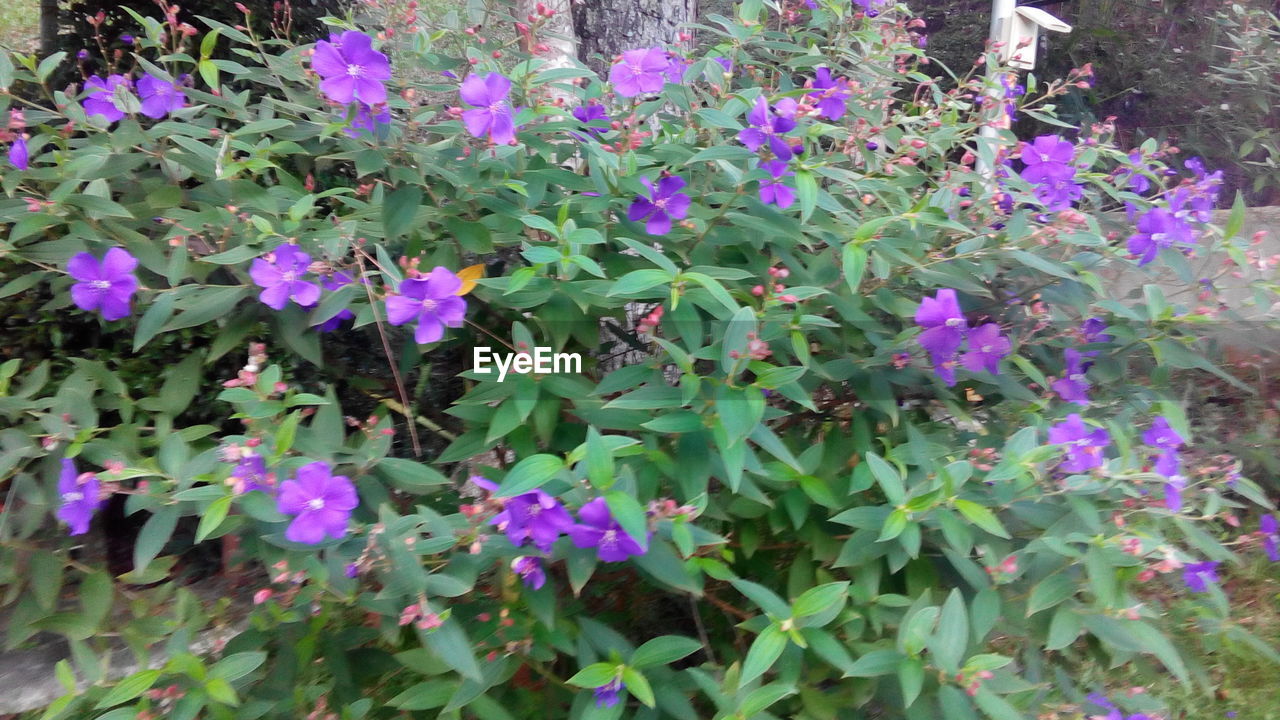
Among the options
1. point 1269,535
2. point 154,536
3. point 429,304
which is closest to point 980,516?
point 429,304

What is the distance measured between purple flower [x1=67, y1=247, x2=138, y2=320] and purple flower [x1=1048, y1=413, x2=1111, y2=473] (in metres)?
1.66

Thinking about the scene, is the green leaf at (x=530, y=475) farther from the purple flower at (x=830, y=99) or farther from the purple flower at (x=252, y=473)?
the purple flower at (x=830, y=99)

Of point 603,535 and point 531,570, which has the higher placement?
point 603,535

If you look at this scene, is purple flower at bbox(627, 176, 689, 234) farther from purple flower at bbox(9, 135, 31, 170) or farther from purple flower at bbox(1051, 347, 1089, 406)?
purple flower at bbox(9, 135, 31, 170)

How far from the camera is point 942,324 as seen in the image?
1435 millimetres

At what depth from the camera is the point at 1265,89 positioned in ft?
13.1

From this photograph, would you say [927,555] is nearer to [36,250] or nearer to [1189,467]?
[1189,467]

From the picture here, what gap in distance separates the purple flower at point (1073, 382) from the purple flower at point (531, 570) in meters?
1.13

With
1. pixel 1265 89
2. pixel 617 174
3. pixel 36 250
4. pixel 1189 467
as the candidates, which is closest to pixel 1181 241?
pixel 1189 467

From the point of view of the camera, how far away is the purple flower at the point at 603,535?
1136 millimetres

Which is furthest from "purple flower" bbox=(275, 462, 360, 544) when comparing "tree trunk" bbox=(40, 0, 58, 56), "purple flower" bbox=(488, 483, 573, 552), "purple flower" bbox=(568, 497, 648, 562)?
"tree trunk" bbox=(40, 0, 58, 56)

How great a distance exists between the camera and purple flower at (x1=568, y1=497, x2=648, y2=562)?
1136 mm

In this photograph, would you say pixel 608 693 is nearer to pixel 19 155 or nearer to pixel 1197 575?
pixel 1197 575

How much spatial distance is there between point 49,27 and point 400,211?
287 centimetres
